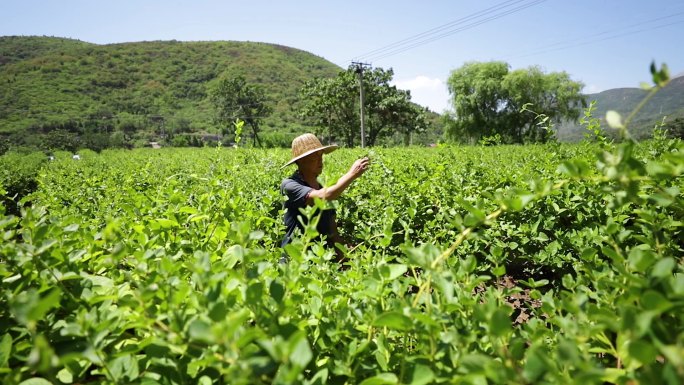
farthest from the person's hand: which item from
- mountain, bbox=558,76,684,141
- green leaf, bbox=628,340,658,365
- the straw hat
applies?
green leaf, bbox=628,340,658,365

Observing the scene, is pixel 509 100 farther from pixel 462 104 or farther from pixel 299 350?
pixel 299 350

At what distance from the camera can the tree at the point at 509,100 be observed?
127 ft

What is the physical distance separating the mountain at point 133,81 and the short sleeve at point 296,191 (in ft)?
335

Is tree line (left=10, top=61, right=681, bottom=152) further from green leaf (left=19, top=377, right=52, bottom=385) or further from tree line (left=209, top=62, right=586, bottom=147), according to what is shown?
green leaf (left=19, top=377, right=52, bottom=385)

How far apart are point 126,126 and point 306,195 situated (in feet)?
390

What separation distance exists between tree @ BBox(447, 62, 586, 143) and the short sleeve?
38272 millimetres

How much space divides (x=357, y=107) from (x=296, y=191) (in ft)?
154

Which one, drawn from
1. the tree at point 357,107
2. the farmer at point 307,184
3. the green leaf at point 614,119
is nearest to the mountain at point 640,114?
the green leaf at point 614,119

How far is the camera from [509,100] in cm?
3959

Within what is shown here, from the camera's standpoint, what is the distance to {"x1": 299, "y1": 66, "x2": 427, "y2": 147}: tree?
4581 cm

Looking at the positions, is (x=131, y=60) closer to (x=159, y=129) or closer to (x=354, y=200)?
(x=159, y=129)

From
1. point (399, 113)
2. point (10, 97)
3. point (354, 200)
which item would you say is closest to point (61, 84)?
point (10, 97)

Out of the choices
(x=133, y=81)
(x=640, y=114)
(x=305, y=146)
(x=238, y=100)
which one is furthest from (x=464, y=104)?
(x=133, y=81)

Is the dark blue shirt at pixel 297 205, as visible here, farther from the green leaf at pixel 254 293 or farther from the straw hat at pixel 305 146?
the green leaf at pixel 254 293
